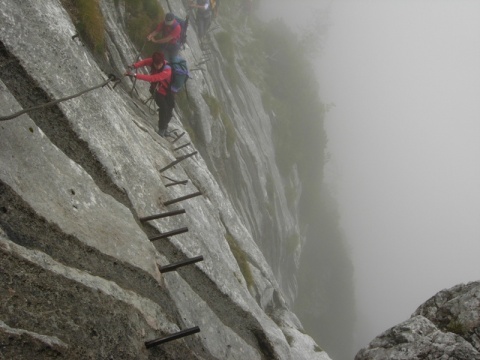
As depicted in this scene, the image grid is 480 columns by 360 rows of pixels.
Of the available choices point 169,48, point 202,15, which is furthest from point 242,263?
point 202,15

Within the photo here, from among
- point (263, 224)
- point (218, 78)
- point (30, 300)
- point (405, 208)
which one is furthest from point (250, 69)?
point (405, 208)

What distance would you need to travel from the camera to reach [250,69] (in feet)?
163

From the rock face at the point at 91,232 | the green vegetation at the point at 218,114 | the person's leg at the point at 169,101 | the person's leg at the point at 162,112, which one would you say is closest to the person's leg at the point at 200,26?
the green vegetation at the point at 218,114

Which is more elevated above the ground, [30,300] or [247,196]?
[247,196]

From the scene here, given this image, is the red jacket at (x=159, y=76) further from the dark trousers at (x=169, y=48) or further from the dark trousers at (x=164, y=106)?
the dark trousers at (x=169, y=48)

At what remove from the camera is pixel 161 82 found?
14.9m

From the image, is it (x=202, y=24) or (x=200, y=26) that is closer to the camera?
(x=202, y=24)

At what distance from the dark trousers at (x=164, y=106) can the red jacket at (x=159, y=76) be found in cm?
21

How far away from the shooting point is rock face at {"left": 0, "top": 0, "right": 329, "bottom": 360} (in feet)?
20.3

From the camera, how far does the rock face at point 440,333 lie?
329 inches

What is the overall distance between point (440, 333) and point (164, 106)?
1204 centimetres

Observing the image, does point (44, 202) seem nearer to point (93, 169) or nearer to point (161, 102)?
point (93, 169)

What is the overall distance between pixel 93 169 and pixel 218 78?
2757 cm

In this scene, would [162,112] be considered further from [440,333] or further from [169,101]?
[440,333]
